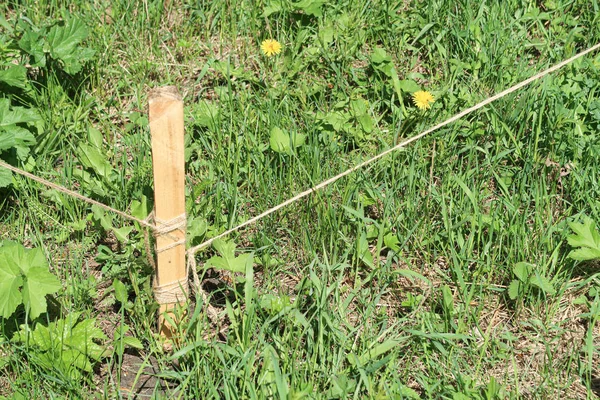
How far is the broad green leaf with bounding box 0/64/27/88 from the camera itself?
10.5ft

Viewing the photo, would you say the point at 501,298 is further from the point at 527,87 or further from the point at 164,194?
the point at 164,194

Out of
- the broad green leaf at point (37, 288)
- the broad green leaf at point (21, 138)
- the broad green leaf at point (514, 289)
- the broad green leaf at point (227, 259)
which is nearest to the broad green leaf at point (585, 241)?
the broad green leaf at point (514, 289)

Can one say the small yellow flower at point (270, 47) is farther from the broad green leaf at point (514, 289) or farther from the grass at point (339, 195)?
the broad green leaf at point (514, 289)

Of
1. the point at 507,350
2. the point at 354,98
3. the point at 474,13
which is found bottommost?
the point at 507,350

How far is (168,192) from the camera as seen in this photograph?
7.79 ft

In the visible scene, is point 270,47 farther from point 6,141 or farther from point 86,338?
point 86,338

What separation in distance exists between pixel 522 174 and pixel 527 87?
0.47 m

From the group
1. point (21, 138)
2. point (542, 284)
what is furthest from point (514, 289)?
point (21, 138)

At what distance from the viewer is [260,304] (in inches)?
104

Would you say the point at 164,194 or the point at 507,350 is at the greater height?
the point at 164,194

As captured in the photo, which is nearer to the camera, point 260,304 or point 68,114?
point 260,304

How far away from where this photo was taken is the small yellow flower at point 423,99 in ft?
11.0

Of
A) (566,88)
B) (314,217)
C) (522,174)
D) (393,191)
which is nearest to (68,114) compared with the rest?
(314,217)

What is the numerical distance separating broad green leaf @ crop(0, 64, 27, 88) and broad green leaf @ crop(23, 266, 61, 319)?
3.33ft
